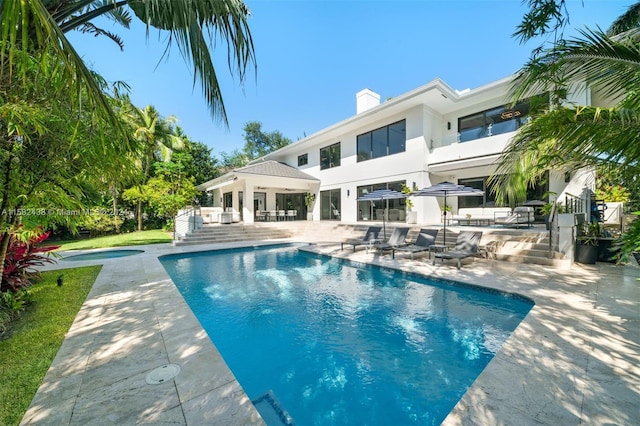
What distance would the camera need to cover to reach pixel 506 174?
6605 millimetres

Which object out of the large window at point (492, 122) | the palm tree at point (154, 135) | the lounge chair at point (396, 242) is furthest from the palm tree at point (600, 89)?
the palm tree at point (154, 135)

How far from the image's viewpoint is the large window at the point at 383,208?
17.1 m

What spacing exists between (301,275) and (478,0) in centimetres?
1033

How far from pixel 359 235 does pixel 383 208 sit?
11.2 feet

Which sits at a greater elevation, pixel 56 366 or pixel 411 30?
pixel 411 30

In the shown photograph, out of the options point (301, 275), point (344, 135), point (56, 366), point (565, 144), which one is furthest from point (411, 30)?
point (56, 366)

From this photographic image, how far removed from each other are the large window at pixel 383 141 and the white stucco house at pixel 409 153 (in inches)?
2.5

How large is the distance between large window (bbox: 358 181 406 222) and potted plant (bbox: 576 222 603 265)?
28.1 feet

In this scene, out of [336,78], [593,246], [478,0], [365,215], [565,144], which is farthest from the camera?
[336,78]

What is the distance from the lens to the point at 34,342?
4062mm

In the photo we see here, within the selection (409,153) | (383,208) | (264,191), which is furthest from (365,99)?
(264,191)

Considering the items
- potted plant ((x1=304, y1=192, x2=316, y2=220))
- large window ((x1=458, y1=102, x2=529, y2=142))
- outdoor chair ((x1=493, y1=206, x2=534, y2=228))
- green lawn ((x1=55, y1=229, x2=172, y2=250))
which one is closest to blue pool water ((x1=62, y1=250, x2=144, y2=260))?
green lawn ((x1=55, y1=229, x2=172, y2=250))

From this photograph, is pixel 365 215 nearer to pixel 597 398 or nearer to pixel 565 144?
pixel 565 144

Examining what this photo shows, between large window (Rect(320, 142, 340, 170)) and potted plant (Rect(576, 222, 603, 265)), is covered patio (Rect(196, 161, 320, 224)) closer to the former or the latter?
large window (Rect(320, 142, 340, 170))
